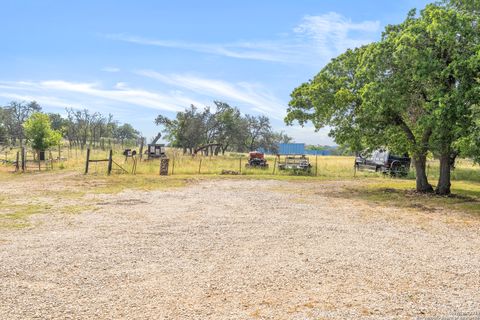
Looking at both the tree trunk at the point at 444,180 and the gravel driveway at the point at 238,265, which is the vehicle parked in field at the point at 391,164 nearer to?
the tree trunk at the point at 444,180

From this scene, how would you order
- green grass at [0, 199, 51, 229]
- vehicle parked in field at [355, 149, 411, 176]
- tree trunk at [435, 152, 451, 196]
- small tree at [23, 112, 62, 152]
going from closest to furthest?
green grass at [0, 199, 51, 229], tree trunk at [435, 152, 451, 196], vehicle parked in field at [355, 149, 411, 176], small tree at [23, 112, 62, 152]

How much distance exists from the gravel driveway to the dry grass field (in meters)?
0.03

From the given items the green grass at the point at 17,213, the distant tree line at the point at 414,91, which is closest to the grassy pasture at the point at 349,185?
the green grass at the point at 17,213

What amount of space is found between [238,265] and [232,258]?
17.1 inches

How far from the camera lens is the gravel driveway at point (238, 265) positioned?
5.14 meters

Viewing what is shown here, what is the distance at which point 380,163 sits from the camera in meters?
29.0

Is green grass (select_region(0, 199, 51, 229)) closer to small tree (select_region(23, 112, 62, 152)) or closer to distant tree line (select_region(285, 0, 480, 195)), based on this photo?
distant tree line (select_region(285, 0, 480, 195))

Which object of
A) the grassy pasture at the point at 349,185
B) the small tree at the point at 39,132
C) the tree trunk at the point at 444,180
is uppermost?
the small tree at the point at 39,132

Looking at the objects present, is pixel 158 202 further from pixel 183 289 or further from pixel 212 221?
pixel 183 289

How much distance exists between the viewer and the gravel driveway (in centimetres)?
514

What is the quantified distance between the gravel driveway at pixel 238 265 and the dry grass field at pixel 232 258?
0.03 m

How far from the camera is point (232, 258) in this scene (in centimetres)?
738

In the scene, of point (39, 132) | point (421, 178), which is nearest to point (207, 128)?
point (39, 132)

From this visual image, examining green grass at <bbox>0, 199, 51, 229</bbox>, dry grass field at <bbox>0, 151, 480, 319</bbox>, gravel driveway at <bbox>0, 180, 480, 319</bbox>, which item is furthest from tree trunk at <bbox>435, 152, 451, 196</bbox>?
green grass at <bbox>0, 199, 51, 229</bbox>
